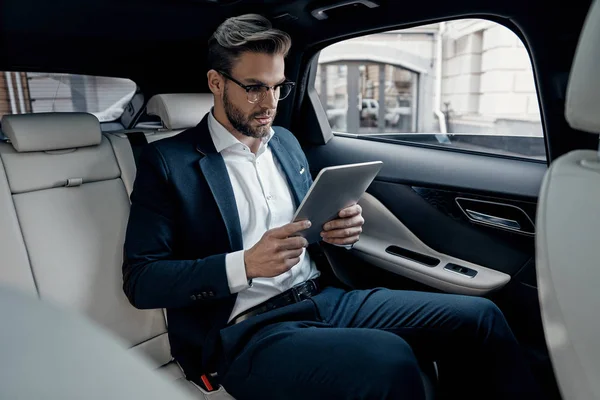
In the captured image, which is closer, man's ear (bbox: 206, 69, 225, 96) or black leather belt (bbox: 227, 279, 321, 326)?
black leather belt (bbox: 227, 279, 321, 326)

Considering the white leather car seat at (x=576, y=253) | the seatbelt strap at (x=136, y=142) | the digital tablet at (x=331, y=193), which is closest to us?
the white leather car seat at (x=576, y=253)

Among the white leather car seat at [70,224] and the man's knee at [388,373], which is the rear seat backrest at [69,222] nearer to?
the white leather car seat at [70,224]

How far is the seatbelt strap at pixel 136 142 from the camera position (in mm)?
1626

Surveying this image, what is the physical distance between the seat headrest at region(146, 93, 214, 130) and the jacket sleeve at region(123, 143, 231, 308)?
1.41 feet

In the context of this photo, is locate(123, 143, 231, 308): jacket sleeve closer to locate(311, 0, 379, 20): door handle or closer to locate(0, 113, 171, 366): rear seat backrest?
locate(0, 113, 171, 366): rear seat backrest

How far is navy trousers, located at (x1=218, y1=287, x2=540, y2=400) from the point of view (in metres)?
1.06

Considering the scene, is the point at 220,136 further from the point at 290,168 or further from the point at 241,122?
the point at 290,168

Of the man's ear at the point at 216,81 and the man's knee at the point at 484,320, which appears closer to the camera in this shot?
the man's knee at the point at 484,320

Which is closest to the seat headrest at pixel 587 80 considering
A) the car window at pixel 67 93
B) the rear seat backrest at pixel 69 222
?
the rear seat backrest at pixel 69 222

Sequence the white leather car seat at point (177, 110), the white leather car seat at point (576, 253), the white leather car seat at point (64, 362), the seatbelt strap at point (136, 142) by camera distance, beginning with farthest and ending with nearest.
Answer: the white leather car seat at point (177, 110), the seatbelt strap at point (136, 142), the white leather car seat at point (576, 253), the white leather car seat at point (64, 362)

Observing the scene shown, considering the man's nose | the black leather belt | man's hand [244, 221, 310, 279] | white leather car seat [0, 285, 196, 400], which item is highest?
the man's nose

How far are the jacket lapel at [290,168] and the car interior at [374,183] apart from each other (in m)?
0.40

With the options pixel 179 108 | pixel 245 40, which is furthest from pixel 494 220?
pixel 179 108

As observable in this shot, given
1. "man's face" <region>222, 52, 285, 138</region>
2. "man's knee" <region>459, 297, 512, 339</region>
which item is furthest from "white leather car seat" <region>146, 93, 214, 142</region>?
"man's knee" <region>459, 297, 512, 339</region>
